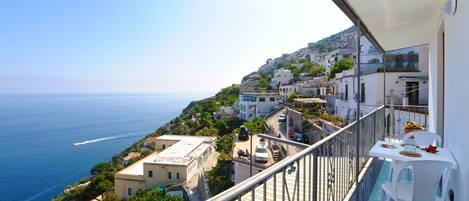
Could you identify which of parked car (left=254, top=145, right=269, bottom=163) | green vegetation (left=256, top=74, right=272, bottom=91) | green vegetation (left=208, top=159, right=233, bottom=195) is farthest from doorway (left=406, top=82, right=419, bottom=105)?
green vegetation (left=256, top=74, right=272, bottom=91)

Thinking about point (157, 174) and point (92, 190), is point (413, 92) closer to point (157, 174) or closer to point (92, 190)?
point (157, 174)

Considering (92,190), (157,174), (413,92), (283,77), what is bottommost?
(92,190)

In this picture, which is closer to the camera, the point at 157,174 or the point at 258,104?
the point at 157,174

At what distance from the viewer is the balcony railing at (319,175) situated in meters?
0.83

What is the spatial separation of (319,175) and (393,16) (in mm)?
2090

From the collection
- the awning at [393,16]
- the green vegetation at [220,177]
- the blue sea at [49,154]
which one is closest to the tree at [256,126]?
the green vegetation at [220,177]

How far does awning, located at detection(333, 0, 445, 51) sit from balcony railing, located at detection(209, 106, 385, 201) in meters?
0.97

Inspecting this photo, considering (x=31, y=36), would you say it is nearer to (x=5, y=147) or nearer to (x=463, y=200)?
(x=5, y=147)

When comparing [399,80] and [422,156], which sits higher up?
[399,80]

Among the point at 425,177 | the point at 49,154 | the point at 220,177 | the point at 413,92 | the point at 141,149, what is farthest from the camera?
the point at 49,154

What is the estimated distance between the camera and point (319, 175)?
1.58 metres

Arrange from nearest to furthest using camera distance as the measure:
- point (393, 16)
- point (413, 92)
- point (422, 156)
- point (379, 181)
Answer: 1. point (422, 156)
2. point (393, 16)
3. point (379, 181)
4. point (413, 92)

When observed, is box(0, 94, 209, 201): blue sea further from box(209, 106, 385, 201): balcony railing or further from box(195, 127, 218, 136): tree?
box(209, 106, 385, 201): balcony railing

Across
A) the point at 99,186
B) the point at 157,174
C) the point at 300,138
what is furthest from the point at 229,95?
the point at 300,138
